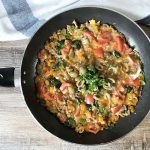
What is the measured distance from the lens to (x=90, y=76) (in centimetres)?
165

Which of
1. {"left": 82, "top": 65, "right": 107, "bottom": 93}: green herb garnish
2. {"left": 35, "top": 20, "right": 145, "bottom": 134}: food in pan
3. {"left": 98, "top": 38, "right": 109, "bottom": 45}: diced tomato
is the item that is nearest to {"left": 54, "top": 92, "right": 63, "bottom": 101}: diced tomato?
{"left": 35, "top": 20, "right": 145, "bottom": 134}: food in pan

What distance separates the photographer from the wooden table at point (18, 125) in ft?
5.80

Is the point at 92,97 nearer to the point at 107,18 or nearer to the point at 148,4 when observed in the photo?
the point at 107,18

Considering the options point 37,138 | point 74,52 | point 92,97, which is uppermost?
point 74,52

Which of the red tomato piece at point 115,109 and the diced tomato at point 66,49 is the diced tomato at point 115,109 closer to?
the red tomato piece at point 115,109

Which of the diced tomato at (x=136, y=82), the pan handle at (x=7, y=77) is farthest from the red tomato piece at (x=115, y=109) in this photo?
the pan handle at (x=7, y=77)

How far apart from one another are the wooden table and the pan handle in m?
0.09

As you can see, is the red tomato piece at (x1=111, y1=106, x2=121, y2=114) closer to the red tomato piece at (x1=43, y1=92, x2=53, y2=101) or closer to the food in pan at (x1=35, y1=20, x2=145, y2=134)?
the food in pan at (x1=35, y1=20, x2=145, y2=134)

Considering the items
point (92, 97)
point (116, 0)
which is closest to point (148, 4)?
point (116, 0)

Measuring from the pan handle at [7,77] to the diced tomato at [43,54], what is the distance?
0.12 metres

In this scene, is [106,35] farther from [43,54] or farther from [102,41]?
[43,54]

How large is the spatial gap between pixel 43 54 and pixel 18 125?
1.01 feet

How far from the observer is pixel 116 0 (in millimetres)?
1676

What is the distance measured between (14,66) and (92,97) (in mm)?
344
